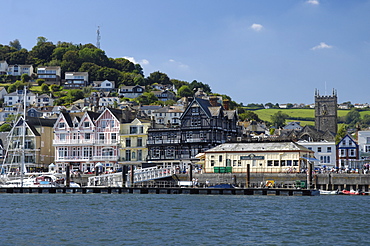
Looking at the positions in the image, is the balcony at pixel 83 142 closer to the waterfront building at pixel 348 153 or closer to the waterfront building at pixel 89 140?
the waterfront building at pixel 89 140

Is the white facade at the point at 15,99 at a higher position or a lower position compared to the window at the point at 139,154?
higher

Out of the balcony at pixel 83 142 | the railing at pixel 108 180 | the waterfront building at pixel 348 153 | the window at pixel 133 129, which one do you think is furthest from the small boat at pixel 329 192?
the balcony at pixel 83 142

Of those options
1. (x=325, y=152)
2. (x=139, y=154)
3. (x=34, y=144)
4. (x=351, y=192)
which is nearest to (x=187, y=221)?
(x=351, y=192)

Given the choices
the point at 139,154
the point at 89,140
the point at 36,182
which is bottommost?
the point at 36,182

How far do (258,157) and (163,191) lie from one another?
1498cm

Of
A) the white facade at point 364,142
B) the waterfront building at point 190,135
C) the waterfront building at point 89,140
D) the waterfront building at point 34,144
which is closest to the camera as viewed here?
the waterfront building at point 190,135

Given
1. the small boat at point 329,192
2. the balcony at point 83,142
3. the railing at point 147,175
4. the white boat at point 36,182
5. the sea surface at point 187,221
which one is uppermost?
the balcony at point 83,142

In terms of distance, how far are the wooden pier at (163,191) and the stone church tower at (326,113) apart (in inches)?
3943

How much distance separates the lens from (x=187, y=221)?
43.3 metres

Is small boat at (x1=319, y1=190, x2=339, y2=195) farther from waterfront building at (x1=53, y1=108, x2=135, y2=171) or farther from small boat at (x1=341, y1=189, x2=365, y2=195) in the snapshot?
waterfront building at (x1=53, y1=108, x2=135, y2=171)

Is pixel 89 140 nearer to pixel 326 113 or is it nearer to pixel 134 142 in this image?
pixel 134 142

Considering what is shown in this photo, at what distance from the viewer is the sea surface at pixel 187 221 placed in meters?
35.4

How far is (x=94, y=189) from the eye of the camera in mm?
73438

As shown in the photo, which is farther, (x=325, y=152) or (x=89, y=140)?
(x=89, y=140)
